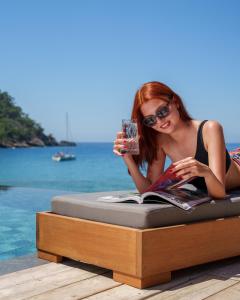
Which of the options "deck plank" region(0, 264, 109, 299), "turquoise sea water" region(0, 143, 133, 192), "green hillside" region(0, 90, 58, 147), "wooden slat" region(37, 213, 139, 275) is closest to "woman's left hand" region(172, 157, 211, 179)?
"wooden slat" region(37, 213, 139, 275)

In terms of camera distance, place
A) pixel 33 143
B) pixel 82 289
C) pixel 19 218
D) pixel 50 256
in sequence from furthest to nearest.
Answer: pixel 33 143 < pixel 19 218 < pixel 50 256 < pixel 82 289

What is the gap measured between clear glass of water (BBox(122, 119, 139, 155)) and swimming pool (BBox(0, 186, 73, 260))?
3248mm

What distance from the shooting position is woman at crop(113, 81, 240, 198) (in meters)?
2.68

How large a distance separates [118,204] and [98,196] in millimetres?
395

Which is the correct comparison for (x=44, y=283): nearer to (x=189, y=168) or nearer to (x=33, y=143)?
(x=189, y=168)

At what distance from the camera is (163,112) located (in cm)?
284

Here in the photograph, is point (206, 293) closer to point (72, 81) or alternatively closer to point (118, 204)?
point (118, 204)

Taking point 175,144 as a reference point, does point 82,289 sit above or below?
below

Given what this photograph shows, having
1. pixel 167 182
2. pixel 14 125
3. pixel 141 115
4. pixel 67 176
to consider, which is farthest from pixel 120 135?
→ pixel 14 125

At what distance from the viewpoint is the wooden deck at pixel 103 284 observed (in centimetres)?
227

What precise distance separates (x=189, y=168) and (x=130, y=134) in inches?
21.6

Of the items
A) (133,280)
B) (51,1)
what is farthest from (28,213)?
(51,1)

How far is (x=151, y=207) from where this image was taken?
7.87 feet

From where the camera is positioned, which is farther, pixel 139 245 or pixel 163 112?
pixel 163 112
